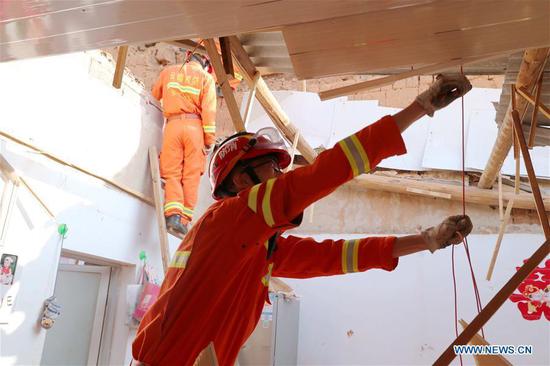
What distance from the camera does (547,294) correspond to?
4414mm

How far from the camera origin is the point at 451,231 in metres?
1.78

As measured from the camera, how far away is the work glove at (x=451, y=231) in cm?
176

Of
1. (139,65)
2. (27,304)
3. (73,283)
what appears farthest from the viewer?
(139,65)

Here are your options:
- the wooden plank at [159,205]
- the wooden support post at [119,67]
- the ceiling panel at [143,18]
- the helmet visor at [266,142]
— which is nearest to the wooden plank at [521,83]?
the helmet visor at [266,142]

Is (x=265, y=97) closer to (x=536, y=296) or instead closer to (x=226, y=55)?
(x=226, y=55)

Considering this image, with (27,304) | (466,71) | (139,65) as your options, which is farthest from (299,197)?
(139,65)

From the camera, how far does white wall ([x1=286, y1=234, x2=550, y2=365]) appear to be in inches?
184

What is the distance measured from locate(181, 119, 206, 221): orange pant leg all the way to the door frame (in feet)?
2.81

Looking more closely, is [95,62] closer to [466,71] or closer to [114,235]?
[114,235]

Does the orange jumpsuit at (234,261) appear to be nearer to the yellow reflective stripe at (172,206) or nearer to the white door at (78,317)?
the yellow reflective stripe at (172,206)

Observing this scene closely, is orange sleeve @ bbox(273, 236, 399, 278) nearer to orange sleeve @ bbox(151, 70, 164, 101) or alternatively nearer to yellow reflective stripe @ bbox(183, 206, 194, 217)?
yellow reflective stripe @ bbox(183, 206, 194, 217)

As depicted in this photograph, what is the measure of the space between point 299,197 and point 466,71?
2149 mm

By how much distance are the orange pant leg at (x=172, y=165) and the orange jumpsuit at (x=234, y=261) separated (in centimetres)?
249

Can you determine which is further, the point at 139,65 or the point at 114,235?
the point at 139,65
